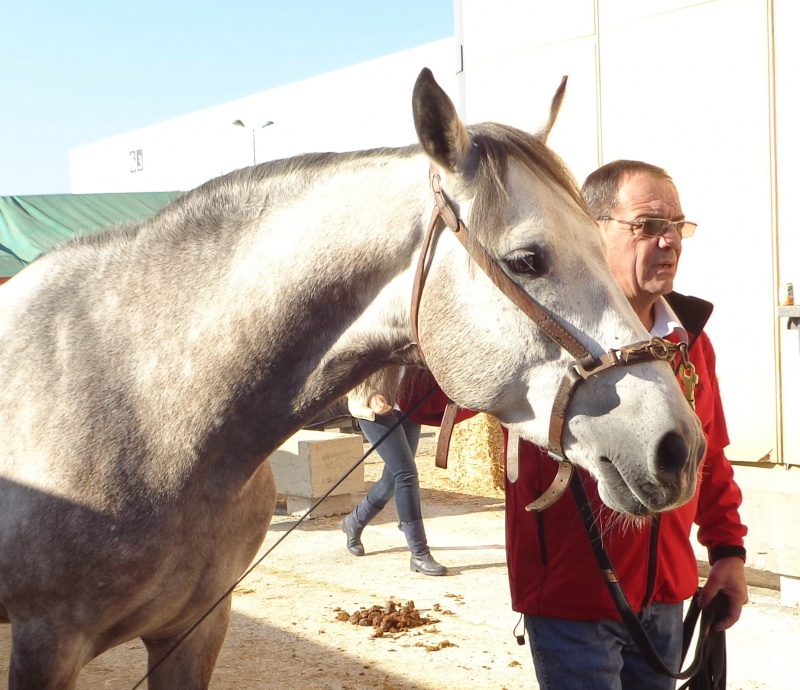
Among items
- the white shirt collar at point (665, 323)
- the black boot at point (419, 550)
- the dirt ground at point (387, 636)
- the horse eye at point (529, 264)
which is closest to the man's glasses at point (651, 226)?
the white shirt collar at point (665, 323)

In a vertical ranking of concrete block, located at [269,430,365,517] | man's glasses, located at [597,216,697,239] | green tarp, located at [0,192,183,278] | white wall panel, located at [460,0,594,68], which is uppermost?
white wall panel, located at [460,0,594,68]

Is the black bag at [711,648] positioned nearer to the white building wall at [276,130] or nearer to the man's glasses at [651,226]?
the man's glasses at [651,226]

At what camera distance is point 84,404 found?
81.4 inches

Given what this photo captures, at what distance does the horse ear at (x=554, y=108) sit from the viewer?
2.13 m

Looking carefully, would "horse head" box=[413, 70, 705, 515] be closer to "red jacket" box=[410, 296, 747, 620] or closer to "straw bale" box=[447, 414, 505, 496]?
"red jacket" box=[410, 296, 747, 620]

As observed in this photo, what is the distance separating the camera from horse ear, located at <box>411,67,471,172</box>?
170 centimetres

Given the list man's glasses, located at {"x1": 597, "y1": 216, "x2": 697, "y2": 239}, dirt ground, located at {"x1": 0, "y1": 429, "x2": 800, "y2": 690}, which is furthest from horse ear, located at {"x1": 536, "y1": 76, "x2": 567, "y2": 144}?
dirt ground, located at {"x1": 0, "y1": 429, "x2": 800, "y2": 690}

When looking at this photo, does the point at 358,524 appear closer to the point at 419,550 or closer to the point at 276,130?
the point at 419,550

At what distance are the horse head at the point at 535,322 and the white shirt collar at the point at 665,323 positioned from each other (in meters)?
0.50

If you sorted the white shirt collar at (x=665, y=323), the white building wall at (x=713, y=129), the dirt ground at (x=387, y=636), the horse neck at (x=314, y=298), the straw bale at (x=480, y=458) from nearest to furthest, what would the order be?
the horse neck at (x=314, y=298) → the white shirt collar at (x=665, y=323) → the dirt ground at (x=387, y=636) → the white building wall at (x=713, y=129) → the straw bale at (x=480, y=458)

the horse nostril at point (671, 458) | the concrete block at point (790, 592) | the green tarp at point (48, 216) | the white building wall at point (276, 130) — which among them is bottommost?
the concrete block at point (790, 592)

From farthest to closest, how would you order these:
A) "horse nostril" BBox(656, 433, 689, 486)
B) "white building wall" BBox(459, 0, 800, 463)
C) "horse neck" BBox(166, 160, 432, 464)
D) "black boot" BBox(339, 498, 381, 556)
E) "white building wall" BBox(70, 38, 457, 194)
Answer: "white building wall" BBox(70, 38, 457, 194) < "white building wall" BBox(459, 0, 800, 463) < "black boot" BBox(339, 498, 381, 556) < "horse neck" BBox(166, 160, 432, 464) < "horse nostril" BBox(656, 433, 689, 486)

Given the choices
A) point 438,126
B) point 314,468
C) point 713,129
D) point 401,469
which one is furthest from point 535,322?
point 713,129

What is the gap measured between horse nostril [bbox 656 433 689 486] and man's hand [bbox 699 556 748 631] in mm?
782
